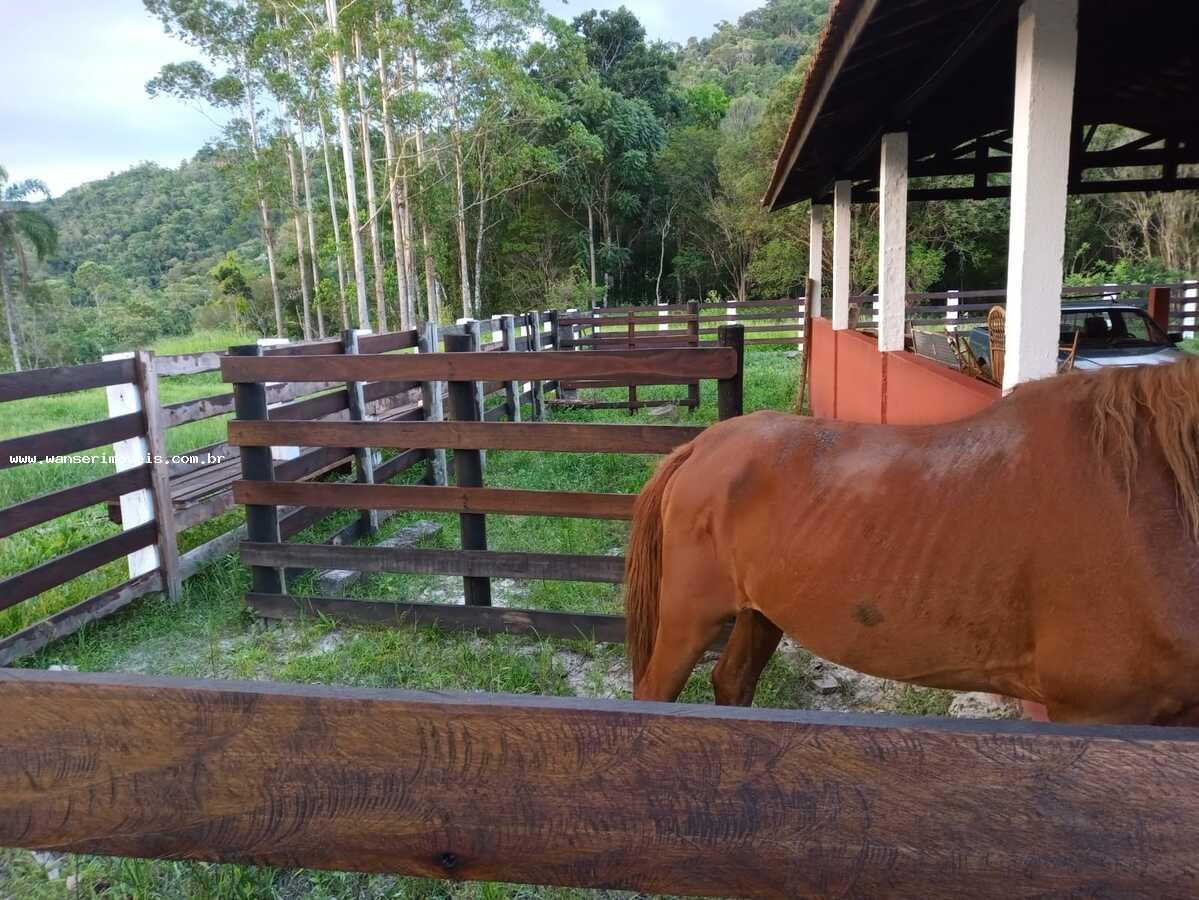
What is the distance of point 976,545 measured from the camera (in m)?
2.04

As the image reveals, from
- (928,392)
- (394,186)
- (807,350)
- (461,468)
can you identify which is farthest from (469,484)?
(394,186)

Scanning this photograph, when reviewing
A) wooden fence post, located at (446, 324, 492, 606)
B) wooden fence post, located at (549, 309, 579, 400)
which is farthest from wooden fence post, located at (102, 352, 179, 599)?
wooden fence post, located at (549, 309, 579, 400)

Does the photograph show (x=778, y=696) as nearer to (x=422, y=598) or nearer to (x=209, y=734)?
(x=422, y=598)

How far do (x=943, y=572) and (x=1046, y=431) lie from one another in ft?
1.46

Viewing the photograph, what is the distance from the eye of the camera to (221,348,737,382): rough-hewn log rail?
390 cm

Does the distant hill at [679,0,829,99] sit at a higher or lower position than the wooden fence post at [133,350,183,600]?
higher

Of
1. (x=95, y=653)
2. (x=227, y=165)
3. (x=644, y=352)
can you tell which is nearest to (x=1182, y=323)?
(x=644, y=352)

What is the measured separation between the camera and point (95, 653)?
433 centimetres

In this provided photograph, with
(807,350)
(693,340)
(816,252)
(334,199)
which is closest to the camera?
(807,350)

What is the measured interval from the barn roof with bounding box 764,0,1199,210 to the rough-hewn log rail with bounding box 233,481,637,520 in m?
2.39

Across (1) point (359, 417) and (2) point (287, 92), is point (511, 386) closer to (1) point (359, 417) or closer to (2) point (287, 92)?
(1) point (359, 417)

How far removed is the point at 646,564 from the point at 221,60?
38412 mm

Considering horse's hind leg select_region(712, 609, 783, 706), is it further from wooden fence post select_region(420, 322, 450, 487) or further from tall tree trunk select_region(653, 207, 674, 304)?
tall tree trunk select_region(653, 207, 674, 304)

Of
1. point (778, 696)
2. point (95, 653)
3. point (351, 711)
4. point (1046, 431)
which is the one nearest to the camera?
point (351, 711)
